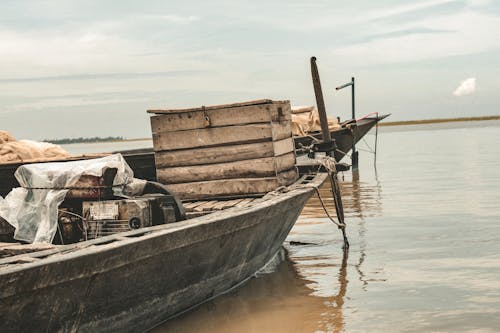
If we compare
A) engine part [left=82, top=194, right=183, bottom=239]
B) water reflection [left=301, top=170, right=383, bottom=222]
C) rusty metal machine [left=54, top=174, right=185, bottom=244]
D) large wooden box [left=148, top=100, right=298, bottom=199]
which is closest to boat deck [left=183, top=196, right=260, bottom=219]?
large wooden box [left=148, top=100, right=298, bottom=199]

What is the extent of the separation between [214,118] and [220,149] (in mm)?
347

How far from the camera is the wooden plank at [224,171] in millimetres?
7352

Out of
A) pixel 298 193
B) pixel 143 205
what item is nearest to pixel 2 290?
pixel 143 205

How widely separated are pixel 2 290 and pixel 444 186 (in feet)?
44.6

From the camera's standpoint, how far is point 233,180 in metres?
7.44

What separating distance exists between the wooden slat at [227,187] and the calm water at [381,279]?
978 mm

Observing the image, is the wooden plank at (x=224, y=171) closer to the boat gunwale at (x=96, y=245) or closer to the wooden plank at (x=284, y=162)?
the wooden plank at (x=284, y=162)

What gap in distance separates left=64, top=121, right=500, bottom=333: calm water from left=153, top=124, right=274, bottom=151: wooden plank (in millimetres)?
1529

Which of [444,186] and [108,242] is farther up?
[108,242]

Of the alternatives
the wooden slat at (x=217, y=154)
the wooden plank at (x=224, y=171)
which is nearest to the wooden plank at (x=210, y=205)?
the wooden plank at (x=224, y=171)

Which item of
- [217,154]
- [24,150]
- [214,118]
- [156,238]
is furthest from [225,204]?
[24,150]

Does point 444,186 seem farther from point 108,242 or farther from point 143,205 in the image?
point 108,242

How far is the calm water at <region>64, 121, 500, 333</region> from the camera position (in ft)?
18.8

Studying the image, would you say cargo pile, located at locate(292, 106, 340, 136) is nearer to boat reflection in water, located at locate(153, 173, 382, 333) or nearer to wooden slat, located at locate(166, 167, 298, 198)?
boat reflection in water, located at locate(153, 173, 382, 333)
